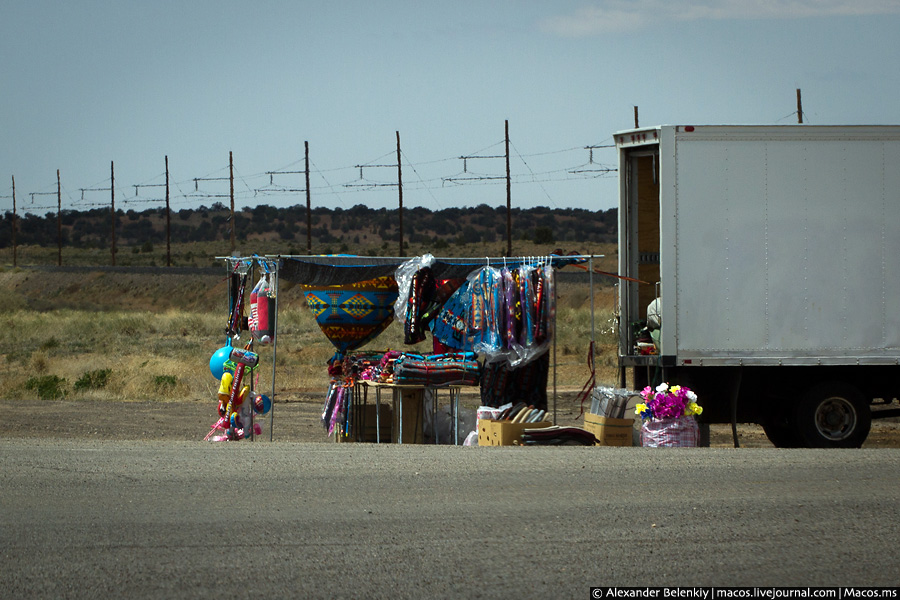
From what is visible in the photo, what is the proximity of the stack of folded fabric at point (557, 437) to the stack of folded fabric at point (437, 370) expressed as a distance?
114 centimetres

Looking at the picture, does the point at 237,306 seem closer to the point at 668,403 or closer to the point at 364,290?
the point at 364,290

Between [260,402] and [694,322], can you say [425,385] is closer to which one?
[260,402]

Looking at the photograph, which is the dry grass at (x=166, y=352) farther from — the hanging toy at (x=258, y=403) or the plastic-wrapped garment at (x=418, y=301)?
the plastic-wrapped garment at (x=418, y=301)

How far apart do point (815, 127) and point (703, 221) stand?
161 centimetres

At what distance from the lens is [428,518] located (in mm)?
6645

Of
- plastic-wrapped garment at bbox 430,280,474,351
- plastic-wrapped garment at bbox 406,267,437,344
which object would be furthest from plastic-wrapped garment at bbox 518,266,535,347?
plastic-wrapped garment at bbox 406,267,437,344

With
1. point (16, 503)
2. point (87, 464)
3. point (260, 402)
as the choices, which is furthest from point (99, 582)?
point (260, 402)

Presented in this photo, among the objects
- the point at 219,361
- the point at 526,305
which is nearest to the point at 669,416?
the point at 526,305

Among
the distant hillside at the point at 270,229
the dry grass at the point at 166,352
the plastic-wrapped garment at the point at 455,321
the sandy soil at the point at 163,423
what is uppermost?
the distant hillside at the point at 270,229

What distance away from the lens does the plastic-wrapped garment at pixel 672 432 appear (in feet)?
34.4

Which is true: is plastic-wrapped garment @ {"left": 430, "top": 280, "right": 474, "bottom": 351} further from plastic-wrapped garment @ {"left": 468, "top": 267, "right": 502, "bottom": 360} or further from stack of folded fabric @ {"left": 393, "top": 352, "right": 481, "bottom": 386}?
stack of folded fabric @ {"left": 393, "top": 352, "right": 481, "bottom": 386}

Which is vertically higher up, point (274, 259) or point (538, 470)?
point (274, 259)

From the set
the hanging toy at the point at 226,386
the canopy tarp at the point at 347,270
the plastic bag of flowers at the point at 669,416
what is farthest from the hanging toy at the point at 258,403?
the plastic bag of flowers at the point at 669,416

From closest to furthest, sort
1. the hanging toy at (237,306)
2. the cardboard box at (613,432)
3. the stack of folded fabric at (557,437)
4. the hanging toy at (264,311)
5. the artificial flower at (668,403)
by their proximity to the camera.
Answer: the artificial flower at (668,403)
the stack of folded fabric at (557,437)
the cardboard box at (613,432)
the hanging toy at (264,311)
the hanging toy at (237,306)
